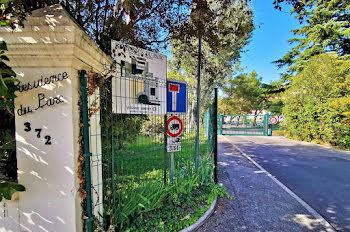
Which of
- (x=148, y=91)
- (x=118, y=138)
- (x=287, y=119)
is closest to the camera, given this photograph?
(x=118, y=138)

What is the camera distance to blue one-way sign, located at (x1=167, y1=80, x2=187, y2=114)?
3327 millimetres

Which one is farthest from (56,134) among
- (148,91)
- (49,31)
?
(148,91)

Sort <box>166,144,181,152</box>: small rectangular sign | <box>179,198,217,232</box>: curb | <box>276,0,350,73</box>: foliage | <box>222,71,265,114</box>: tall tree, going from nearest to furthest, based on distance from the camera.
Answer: <box>179,198,217,232</box>: curb < <box>166,144,181,152</box>: small rectangular sign < <box>276,0,350,73</box>: foliage < <box>222,71,265,114</box>: tall tree

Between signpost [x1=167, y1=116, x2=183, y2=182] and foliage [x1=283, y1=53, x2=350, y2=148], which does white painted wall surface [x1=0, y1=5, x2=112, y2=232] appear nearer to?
signpost [x1=167, y1=116, x2=183, y2=182]

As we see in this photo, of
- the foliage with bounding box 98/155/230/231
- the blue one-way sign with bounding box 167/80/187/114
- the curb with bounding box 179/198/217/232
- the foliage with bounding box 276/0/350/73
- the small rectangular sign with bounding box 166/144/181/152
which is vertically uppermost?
the foliage with bounding box 276/0/350/73

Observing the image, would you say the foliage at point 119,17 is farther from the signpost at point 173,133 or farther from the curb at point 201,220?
the curb at point 201,220

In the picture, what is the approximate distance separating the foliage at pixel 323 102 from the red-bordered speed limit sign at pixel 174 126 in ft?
32.6

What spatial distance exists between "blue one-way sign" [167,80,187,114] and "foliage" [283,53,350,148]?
9.67 m

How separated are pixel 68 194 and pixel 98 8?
278cm

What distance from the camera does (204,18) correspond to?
10.6ft

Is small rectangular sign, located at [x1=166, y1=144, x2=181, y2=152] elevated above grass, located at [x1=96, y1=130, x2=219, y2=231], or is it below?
above

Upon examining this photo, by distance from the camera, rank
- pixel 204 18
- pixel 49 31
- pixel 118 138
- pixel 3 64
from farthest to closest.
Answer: pixel 204 18
pixel 118 138
pixel 3 64
pixel 49 31

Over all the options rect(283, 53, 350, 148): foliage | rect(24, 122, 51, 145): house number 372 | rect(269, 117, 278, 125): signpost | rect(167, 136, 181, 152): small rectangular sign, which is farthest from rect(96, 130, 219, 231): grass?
rect(269, 117, 278, 125): signpost

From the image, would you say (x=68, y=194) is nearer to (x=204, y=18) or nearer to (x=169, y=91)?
(x=169, y=91)
